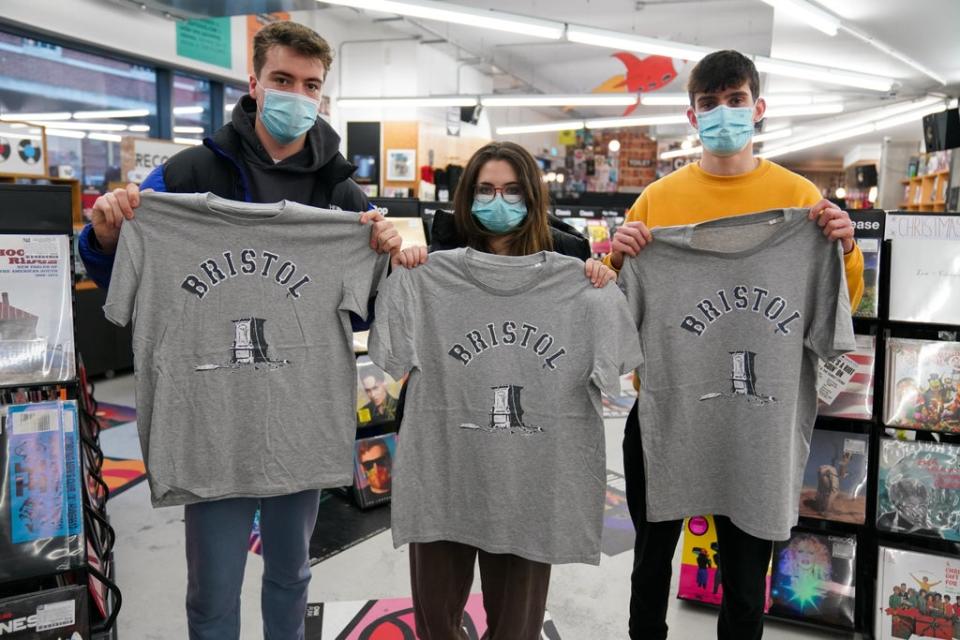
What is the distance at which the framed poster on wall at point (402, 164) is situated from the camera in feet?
39.1

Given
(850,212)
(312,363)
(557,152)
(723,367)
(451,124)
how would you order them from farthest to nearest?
(557,152)
(451,124)
(850,212)
(723,367)
(312,363)

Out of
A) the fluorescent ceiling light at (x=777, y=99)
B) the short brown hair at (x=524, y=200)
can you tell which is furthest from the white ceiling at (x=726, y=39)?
the short brown hair at (x=524, y=200)

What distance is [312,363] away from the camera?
1.80 m

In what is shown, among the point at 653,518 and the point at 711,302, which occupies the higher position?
the point at 711,302

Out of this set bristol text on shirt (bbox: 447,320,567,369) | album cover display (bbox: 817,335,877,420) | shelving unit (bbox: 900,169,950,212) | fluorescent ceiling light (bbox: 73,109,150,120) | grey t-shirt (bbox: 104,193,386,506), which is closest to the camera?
grey t-shirt (bbox: 104,193,386,506)

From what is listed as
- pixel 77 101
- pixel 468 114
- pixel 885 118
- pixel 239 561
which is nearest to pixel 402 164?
pixel 468 114

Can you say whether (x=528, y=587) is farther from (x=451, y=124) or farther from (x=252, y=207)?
(x=451, y=124)

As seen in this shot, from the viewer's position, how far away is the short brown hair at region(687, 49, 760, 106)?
1.98 m

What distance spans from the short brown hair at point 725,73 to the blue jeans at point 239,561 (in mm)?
1654

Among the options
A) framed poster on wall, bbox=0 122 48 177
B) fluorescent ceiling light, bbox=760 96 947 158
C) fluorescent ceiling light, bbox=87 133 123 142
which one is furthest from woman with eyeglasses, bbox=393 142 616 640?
fluorescent ceiling light, bbox=760 96 947 158

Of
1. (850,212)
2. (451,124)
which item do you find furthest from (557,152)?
(850,212)

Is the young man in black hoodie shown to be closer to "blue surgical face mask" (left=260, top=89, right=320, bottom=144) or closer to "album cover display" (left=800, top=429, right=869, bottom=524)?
"blue surgical face mask" (left=260, top=89, right=320, bottom=144)

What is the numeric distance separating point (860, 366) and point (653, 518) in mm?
1213

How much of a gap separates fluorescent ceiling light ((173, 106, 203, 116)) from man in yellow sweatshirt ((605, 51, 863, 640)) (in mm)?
8230
